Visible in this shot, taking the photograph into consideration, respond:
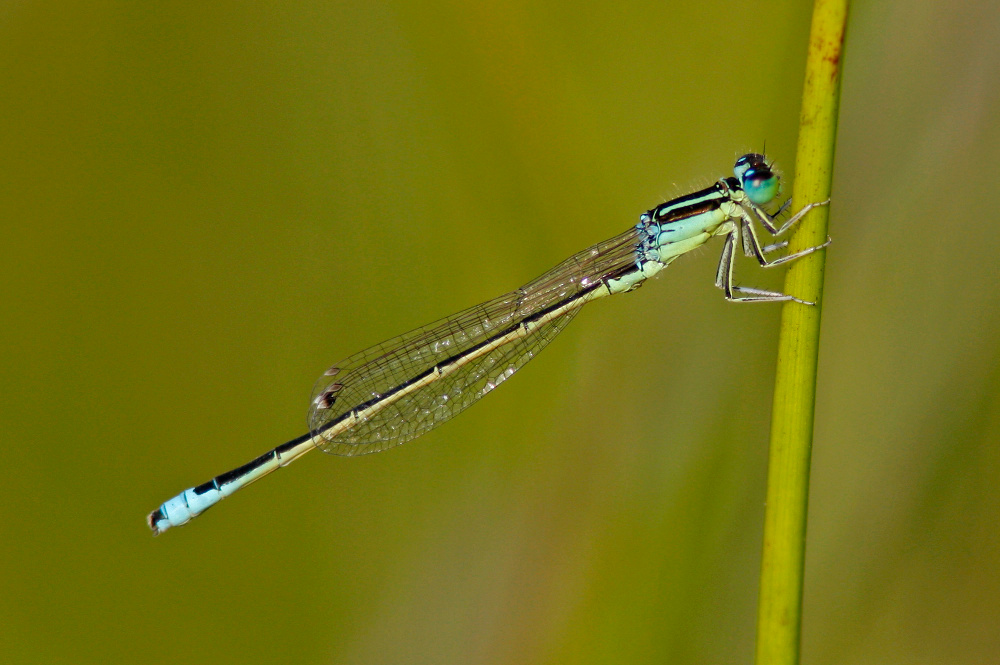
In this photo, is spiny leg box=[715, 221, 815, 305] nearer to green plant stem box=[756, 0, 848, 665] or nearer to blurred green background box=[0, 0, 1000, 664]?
blurred green background box=[0, 0, 1000, 664]

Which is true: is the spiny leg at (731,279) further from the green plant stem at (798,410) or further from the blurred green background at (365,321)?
the green plant stem at (798,410)

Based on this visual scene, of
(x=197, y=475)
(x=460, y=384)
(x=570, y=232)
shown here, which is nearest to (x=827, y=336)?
(x=570, y=232)

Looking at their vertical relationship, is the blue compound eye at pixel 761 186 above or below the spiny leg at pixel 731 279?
above

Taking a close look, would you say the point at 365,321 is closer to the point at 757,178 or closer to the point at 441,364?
the point at 441,364

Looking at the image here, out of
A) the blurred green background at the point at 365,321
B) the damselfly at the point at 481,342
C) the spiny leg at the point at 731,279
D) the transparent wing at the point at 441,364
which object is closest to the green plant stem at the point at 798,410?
the spiny leg at the point at 731,279

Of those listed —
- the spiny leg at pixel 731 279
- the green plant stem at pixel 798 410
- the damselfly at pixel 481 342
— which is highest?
the damselfly at pixel 481 342

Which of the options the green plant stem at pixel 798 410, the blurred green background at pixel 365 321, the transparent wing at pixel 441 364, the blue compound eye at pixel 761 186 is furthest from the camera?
the transparent wing at pixel 441 364
